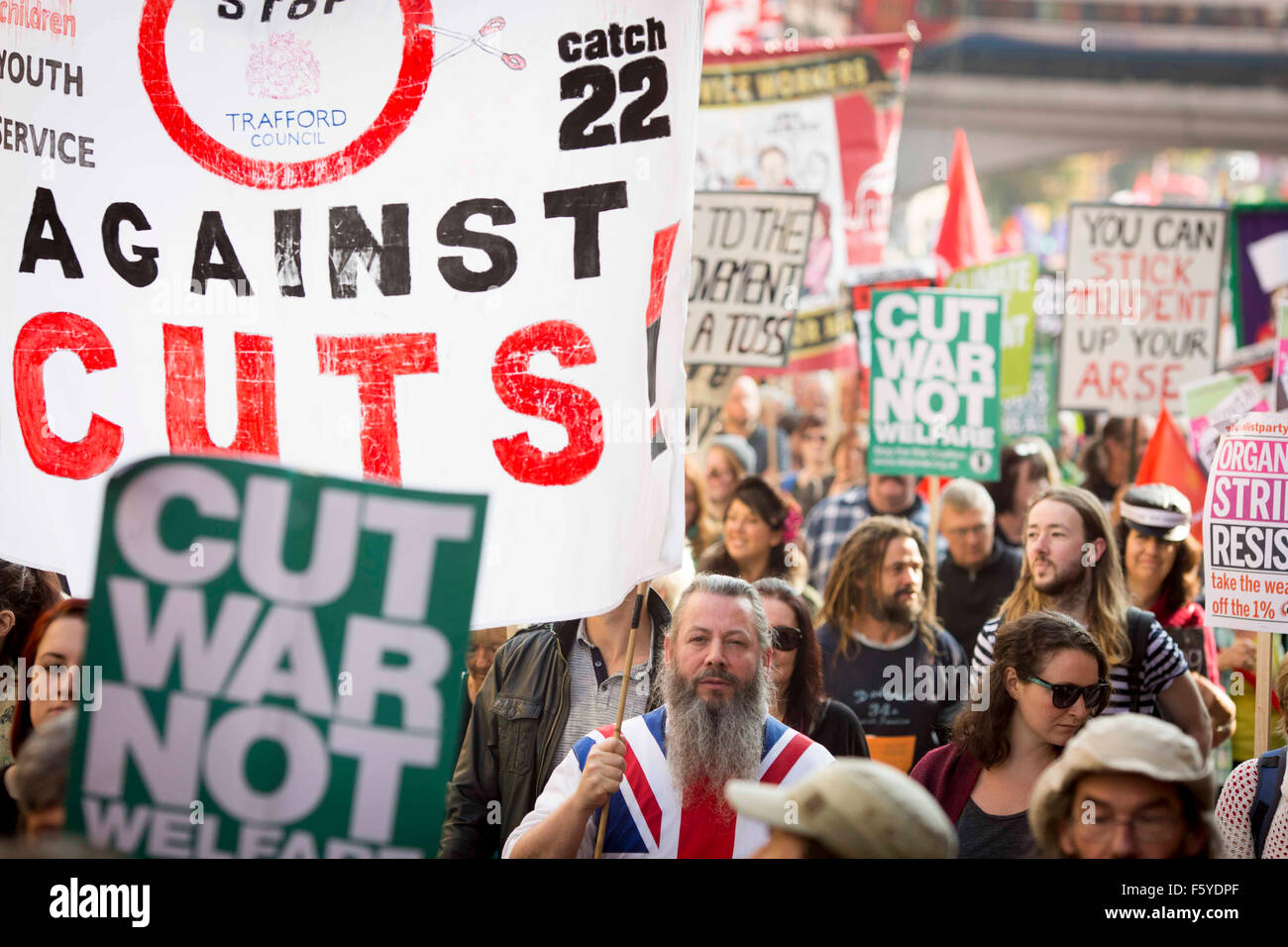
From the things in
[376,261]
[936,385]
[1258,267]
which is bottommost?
[936,385]

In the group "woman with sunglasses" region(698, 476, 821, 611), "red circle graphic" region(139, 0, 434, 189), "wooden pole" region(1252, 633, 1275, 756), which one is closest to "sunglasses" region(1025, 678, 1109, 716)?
"wooden pole" region(1252, 633, 1275, 756)

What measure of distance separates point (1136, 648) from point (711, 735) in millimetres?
1920

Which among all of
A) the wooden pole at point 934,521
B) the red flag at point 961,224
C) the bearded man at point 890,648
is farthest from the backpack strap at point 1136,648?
the red flag at point 961,224

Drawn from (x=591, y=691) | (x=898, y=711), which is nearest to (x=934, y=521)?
(x=898, y=711)

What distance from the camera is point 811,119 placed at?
34.3ft

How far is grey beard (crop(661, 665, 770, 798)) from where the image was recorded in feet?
11.3

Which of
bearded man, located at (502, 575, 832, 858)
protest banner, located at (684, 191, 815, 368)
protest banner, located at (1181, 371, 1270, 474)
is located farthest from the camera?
protest banner, located at (684, 191, 815, 368)

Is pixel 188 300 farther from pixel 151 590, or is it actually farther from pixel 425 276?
pixel 151 590

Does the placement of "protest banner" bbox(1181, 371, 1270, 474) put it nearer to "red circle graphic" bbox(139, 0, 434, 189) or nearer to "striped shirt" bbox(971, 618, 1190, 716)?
"striped shirt" bbox(971, 618, 1190, 716)

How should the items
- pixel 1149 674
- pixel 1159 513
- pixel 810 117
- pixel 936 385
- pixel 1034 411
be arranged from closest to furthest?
pixel 1149 674 → pixel 1159 513 → pixel 936 385 → pixel 810 117 → pixel 1034 411

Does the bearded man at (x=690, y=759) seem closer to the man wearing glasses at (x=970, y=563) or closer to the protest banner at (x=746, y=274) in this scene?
the man wearing glasses at (x=970, y=563)

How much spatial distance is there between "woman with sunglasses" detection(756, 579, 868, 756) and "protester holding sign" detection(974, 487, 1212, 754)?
20.8 inches

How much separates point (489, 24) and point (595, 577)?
4.51 feet

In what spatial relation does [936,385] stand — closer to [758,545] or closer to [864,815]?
[758,545]
